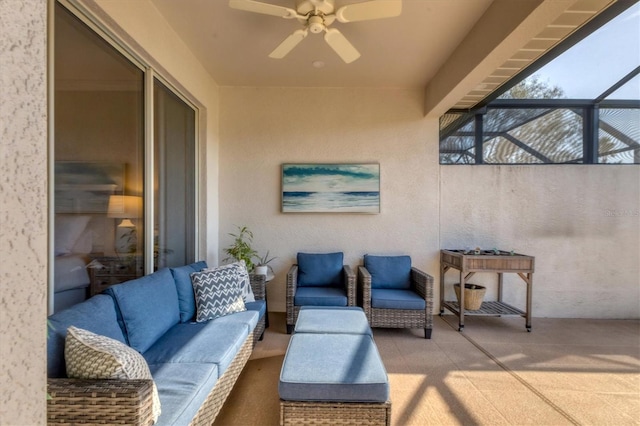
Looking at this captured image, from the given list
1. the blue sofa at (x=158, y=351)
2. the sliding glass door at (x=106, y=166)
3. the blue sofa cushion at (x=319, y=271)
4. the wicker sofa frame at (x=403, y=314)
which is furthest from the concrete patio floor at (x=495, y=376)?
the sliding glass door at (x=106, y=166)

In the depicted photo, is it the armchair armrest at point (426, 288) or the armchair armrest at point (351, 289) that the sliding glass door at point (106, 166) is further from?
the armchair armrest at point (426, 288)

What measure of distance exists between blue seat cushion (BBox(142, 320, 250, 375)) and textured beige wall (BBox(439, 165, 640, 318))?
2.86 metres

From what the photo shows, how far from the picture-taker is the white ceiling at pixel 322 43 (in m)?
2.31

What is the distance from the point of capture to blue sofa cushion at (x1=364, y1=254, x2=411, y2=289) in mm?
3438

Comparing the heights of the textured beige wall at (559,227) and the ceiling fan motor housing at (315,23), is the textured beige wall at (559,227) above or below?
below

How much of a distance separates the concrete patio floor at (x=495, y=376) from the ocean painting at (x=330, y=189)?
4.89ft

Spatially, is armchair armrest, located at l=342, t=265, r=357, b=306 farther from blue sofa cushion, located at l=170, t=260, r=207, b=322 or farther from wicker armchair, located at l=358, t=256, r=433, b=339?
blue sofa cushion, located at l=170, t=260, r=207, b=322

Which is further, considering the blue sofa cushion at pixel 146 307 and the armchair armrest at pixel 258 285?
the armchair armrest at pixel 258 285

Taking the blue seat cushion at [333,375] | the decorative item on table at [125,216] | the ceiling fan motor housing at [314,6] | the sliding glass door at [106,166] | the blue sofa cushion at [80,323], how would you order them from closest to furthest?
the blue sofa cushion at [80,323]
the blue seat cushion at [333,375]
the sliding glass door at [106,166]
the ceiling fan motor housing at [314,6]
the decorative item on table at [125,216]

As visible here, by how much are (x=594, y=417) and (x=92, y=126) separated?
372 centimetres

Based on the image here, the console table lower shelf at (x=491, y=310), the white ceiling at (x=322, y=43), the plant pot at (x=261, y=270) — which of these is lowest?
the console table lower shelf at (x=491, y=310)

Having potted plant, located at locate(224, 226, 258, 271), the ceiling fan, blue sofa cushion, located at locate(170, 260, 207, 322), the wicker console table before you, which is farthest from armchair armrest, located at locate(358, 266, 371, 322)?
the ceiling fan

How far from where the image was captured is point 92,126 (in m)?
1.84
